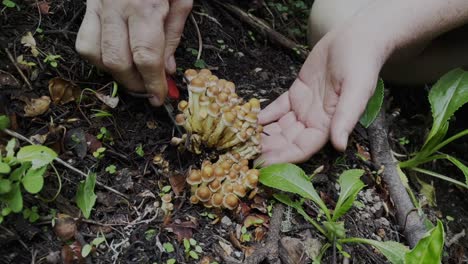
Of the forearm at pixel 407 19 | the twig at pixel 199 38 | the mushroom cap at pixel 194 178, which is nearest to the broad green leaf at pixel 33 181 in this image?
the mushroom cap at pixel 194 178

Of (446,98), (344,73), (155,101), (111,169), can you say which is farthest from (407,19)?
(111,169)

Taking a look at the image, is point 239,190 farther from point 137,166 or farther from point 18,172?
point 18,172

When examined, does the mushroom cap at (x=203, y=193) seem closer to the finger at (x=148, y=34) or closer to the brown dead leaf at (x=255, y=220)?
the brown dead leaf at (x=255, y=220)

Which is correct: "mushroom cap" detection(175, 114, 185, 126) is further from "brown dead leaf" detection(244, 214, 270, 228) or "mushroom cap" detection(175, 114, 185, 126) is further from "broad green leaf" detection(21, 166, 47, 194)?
"broad green leaf" detection(21, 166, 47, 194)

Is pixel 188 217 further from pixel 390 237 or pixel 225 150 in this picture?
pixel 390 237

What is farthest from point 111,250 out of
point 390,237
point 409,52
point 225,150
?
point 409,52


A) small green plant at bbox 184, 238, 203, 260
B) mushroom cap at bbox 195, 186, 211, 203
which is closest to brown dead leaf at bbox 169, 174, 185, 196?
mushroom cap at bbox 195, 186, 211, 203
